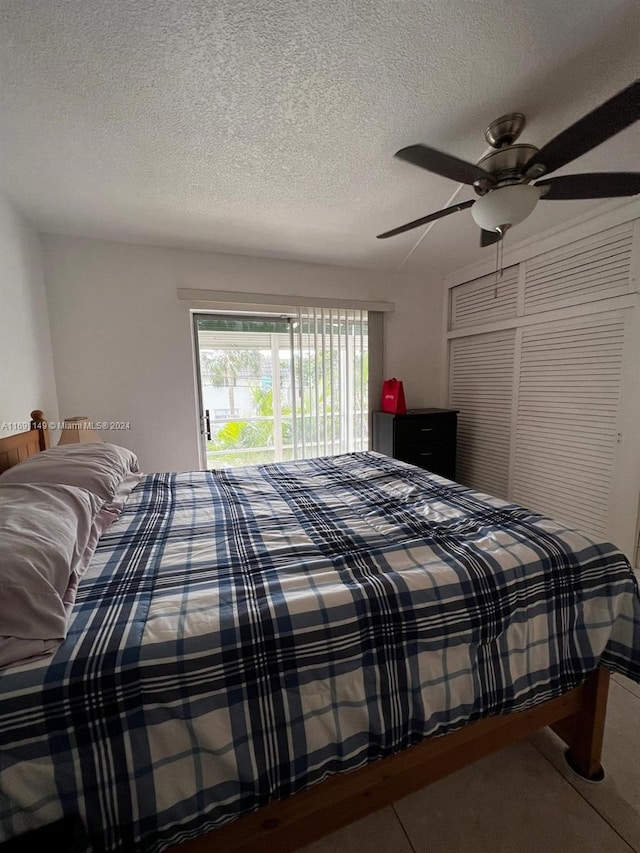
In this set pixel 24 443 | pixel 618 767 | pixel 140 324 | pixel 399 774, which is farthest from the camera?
pixel 140 324

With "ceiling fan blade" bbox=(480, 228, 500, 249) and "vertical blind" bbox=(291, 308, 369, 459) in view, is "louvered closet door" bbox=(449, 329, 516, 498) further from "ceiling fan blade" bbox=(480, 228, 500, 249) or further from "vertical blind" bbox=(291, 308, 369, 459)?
"ceiling fan blade" bbox=(480, 228, 500, 249)

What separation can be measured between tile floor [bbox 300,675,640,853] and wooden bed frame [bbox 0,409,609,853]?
75mm

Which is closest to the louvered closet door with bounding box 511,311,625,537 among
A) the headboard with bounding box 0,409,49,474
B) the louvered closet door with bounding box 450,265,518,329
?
the louvered closet door with bounding box 450,265,518,329

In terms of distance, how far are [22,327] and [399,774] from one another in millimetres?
2738

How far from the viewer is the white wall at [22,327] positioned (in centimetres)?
177

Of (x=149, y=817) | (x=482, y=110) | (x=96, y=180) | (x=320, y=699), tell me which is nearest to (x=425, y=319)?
(x=482, y=110)

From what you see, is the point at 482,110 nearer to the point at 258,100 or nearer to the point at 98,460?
the point at 258,100

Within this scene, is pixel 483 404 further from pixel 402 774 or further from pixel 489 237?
pixel 402 774

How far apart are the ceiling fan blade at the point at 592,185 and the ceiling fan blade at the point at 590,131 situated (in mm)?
88

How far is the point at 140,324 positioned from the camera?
2531mm

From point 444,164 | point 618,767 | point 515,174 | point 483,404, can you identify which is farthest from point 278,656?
point 483,404

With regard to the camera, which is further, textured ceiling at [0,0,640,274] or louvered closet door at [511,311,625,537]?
louvered closet door at [511,311,625,537]

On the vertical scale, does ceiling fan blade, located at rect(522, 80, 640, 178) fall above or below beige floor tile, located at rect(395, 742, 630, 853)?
above

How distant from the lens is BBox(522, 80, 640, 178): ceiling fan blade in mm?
908
